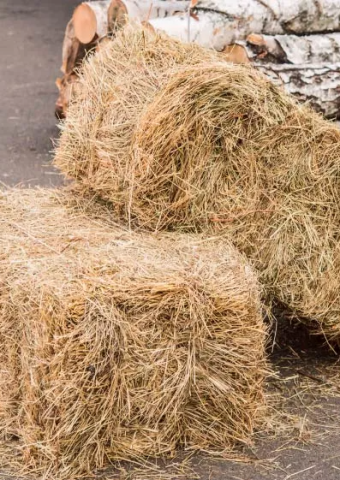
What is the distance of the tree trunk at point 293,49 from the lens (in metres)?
6.04

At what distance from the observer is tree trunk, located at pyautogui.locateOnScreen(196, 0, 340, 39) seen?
254 inches

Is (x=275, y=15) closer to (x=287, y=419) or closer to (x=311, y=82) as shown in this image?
(x=311, y=82)

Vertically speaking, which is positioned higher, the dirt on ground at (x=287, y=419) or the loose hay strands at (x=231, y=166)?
the loose hay strands at (x=231, y=166)

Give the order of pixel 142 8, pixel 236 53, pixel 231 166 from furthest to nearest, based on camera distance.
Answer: pixel 142 8
pixel 236 53
pixel 231 166

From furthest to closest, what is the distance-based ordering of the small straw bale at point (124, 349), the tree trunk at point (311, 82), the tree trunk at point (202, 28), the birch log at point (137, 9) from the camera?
the birch log at point (137, 9) < the tree trunk at point (202, 28) < the tree trunk at point (311, 82) < the small straw bale at point (124, 349)

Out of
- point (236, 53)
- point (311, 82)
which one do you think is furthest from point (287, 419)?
point (236, 53)

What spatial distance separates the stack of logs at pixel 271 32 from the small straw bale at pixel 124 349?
186 centimetres

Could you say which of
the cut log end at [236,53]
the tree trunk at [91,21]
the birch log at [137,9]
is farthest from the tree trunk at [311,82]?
the tree trunk at [91,21]

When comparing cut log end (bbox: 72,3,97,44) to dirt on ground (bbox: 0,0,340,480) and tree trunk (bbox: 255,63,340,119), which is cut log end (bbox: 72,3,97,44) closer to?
dirt on ground (bbox: 0,0,340,480)

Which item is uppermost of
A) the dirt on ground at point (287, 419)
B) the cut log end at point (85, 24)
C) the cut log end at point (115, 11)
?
the cut log end at point (115, 11)

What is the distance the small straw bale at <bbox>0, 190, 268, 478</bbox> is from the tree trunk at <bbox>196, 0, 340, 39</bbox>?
2.72 metres

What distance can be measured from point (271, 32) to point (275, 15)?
116mm

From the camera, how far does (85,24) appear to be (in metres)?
7.41

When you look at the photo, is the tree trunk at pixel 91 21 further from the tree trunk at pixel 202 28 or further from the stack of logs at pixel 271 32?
the tree trunk at pixel 202 28
